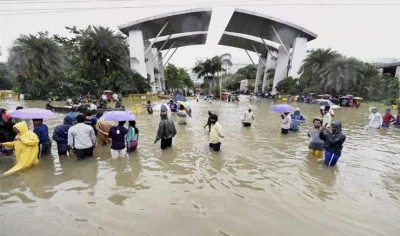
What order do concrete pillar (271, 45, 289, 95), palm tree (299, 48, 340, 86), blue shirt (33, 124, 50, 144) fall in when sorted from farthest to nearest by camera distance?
concrete pillar (271, 45, 289, 95)
palm tree (299, 48, 340, 86)
blue shirt (33, 124, 50, 144)

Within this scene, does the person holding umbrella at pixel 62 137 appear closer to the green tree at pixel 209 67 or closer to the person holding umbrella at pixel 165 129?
the person holding umbrella at pixel 165 129

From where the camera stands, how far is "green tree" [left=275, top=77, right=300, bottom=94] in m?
A: 37.0

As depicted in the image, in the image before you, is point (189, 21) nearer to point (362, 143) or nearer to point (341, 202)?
point (362, 143)

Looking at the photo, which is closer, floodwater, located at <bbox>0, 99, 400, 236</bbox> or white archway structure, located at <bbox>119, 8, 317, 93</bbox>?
floodwater, located at <bbox>0, 99, 400, 236</bbox>

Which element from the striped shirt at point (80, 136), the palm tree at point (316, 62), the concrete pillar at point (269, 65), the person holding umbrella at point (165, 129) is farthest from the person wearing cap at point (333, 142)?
the concrete pillar at point (269, 65)

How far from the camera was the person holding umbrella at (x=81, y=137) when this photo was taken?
20.1 feet

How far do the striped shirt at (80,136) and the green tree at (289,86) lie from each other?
34676mm

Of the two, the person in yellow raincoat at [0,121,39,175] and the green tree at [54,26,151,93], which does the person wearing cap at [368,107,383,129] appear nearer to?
the person in yellow raincoat at [0,121,39,175]

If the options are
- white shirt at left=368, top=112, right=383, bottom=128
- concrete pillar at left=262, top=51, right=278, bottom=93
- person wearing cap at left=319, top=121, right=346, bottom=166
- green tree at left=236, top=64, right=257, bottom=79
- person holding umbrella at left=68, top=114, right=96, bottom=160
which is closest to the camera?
person wearing cap at left=319, top=121, right=346, bottom=166

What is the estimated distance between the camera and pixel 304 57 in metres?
40.2

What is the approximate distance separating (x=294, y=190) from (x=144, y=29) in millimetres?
38497

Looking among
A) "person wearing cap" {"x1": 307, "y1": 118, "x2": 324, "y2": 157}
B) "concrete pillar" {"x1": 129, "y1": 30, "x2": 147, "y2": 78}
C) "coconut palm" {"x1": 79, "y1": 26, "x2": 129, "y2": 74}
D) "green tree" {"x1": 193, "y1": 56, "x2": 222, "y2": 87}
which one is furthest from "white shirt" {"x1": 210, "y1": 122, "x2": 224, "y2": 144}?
"green tree" {"x1": 193, "y1": 56, "x2": 222, "y2": 87}

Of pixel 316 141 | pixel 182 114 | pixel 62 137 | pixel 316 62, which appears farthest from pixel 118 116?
pixel 316 62

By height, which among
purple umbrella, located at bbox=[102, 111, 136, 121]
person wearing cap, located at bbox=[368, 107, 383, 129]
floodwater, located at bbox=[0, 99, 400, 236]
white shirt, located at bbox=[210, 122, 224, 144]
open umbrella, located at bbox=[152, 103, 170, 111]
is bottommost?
floodwater, located at bbox=[0, 99, 400, 236]
